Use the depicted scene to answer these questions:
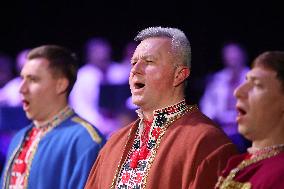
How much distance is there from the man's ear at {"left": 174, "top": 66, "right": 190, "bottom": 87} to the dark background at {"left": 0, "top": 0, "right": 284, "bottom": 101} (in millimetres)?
4674

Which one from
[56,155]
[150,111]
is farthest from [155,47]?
[56,155]

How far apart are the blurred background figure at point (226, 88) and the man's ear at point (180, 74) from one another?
13.5 feet

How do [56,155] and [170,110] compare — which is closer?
[170,110]

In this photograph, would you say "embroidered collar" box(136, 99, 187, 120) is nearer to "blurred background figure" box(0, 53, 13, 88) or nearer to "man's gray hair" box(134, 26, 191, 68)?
"man's gray hair" box(134, 26, 191, 68)

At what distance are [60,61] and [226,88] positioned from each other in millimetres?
3579

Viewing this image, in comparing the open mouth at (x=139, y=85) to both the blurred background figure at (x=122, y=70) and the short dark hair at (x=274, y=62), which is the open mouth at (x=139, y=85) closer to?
the short dark hair at (x=274, y=62)

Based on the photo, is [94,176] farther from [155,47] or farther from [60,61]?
[60,61]

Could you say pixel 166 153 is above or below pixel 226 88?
above

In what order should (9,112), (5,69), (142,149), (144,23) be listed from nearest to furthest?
1. (142,149)
2. (9,112)
3. (5,69)
4. (144,23)

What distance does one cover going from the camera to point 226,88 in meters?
8.49

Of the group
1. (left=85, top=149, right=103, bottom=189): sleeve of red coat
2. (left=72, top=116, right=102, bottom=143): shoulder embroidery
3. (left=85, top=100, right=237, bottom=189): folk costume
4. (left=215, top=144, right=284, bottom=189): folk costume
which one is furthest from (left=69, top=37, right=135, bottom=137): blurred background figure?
(left=215, top=144, right=284, bottom=189): folk costume

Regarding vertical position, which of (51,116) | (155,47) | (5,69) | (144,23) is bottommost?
(51,116)

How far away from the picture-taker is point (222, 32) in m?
9.39

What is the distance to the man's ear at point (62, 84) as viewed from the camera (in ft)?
17.0
